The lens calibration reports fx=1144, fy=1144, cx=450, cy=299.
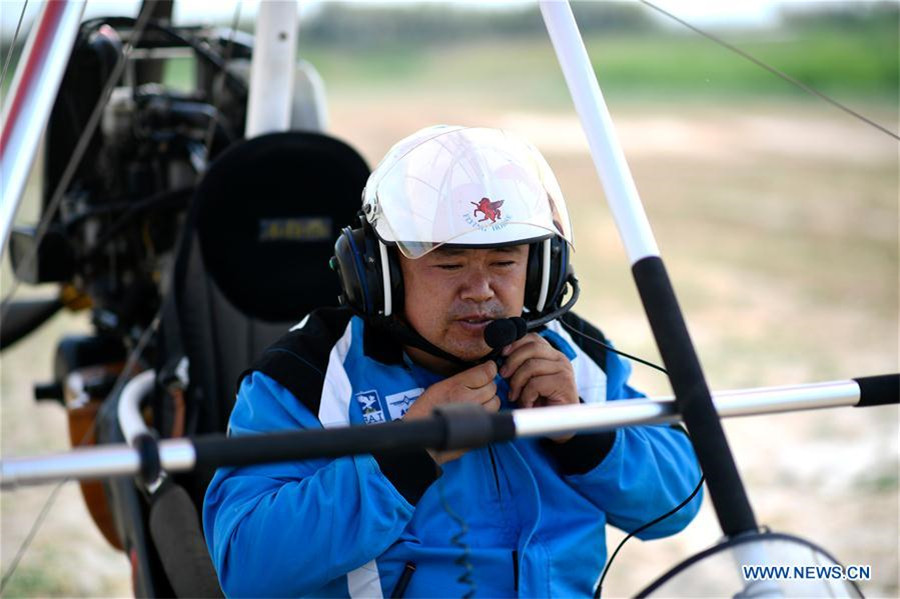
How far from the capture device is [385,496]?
1.49 metres

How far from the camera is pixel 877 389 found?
134 cm

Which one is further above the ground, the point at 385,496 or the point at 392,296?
the point at 392,296

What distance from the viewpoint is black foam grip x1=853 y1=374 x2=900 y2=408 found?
1337mm

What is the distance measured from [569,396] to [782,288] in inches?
274

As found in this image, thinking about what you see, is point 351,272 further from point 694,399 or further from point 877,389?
point 877,389

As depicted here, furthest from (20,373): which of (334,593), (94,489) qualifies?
(334,593)

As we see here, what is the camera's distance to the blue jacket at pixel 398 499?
1.50 m

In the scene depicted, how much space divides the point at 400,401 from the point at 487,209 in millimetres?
314

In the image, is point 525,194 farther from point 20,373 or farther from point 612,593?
point 20,373

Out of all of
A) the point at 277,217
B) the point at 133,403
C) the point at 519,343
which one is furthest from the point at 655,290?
the point at 133,403

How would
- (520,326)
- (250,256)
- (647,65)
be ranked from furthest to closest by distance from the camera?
1. (647,65)
2. (250,256)
3. (520,326)

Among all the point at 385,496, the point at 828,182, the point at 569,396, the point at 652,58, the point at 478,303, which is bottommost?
the point at 385,496

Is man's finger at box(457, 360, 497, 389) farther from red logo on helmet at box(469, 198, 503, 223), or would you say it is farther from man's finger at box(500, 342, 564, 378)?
red logo on helmet at box(469, 198, 503, 223)

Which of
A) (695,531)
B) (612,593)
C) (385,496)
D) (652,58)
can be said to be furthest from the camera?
(652,58)
